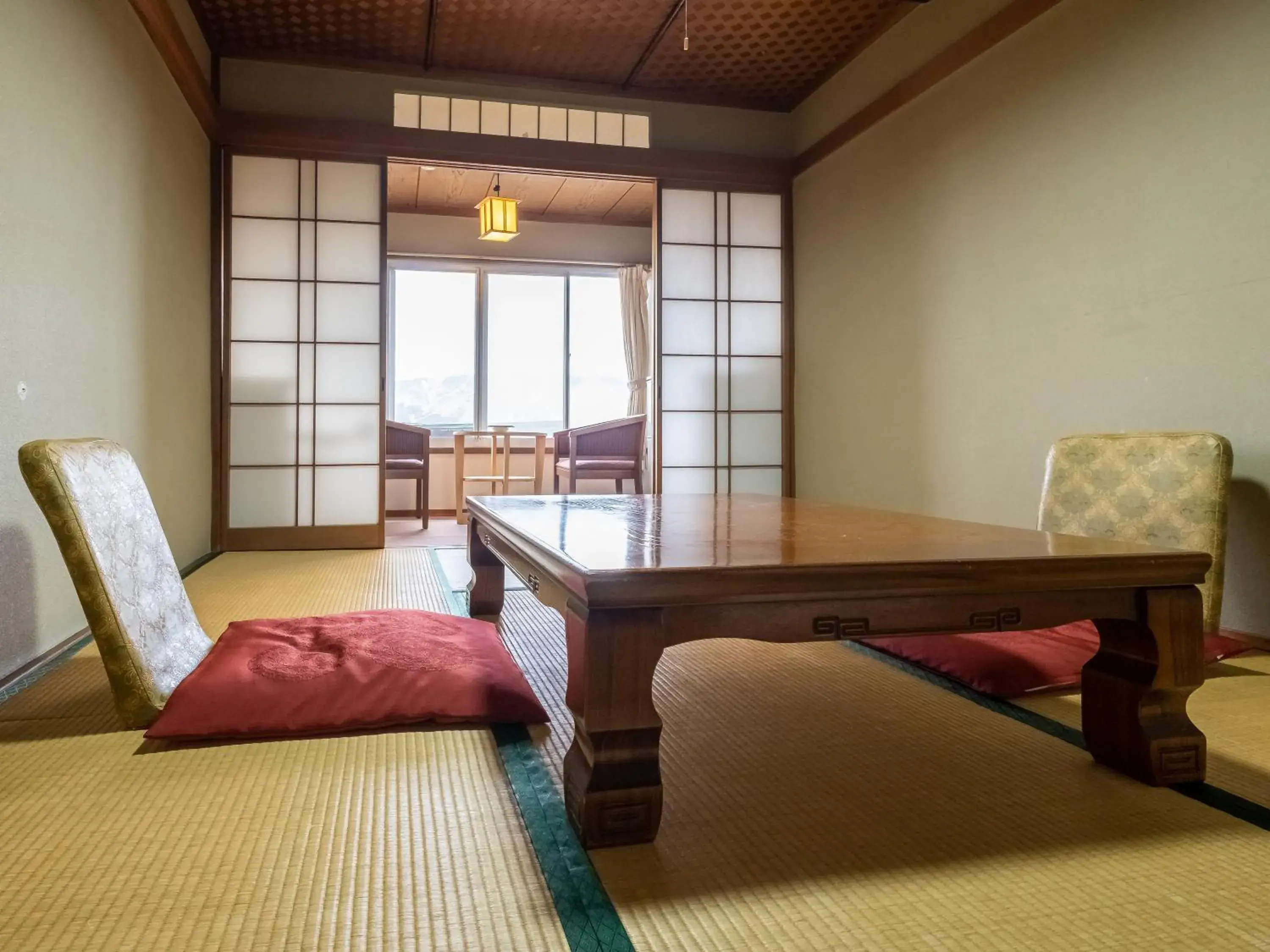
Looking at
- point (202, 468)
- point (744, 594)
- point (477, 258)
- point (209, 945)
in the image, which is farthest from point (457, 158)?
point (209, 945)

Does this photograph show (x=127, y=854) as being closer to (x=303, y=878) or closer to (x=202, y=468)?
(x=303, y=878)

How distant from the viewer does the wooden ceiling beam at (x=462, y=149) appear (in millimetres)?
4270

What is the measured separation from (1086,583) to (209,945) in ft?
3.93

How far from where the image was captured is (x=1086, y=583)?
4.11 ft

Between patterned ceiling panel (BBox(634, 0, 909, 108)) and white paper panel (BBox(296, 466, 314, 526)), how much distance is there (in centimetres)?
271

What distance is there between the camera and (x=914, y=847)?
1103 mm

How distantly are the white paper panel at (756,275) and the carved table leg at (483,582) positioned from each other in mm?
3061

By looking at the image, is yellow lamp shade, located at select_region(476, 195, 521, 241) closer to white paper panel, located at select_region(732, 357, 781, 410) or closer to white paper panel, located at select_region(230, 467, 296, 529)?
white paper panel, located at select_region(732, 357, 781, 410)

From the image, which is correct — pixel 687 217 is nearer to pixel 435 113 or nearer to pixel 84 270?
pixel 435 113

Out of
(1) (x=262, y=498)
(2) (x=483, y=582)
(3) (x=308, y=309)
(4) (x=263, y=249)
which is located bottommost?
(2) (x=483, y=582)

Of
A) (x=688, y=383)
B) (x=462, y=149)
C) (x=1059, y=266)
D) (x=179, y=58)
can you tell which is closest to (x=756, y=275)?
(x=688, y=383)

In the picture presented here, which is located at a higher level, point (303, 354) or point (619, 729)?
point (303, 354)

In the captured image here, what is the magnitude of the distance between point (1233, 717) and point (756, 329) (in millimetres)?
3699

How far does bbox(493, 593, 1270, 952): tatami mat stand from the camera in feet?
2.99
